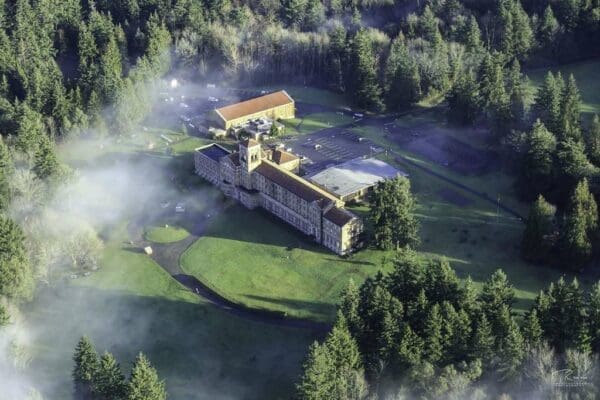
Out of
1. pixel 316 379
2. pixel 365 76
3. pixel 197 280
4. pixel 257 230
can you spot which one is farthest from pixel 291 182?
pixel 316 379

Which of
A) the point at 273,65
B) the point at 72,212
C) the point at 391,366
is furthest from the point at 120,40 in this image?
the point at 391,366

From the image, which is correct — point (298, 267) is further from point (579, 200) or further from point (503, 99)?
point (503, 99)

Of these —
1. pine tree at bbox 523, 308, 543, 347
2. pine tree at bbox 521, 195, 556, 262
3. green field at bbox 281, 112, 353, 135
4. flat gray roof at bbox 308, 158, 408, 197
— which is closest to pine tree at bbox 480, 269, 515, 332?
pine tree at bbox 523, 308, 543, 347

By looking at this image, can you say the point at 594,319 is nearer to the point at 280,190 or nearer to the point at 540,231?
the point at 540,231

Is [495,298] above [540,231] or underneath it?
above

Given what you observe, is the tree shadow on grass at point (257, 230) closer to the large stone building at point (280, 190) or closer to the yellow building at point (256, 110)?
the large stone building at point (280, 190)

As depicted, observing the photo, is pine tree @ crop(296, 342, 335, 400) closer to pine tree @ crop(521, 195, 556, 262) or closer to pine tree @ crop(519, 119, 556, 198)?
pine tree @ crop(521, 195, 556, 262)
